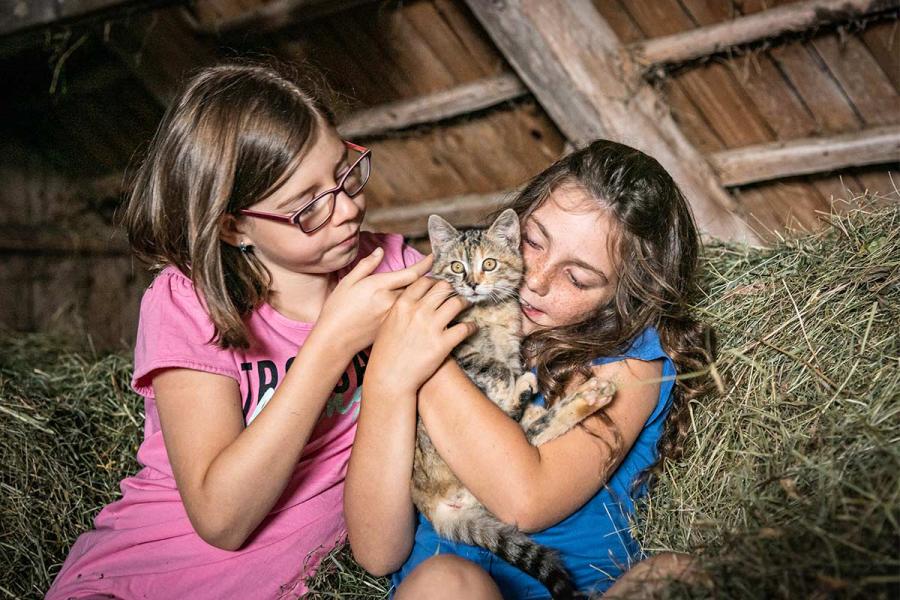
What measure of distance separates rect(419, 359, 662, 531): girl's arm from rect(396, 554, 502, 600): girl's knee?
22cm

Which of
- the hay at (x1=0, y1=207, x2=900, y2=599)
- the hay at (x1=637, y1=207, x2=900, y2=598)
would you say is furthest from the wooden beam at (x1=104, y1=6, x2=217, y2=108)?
Result: the hay at (x1=637, y1=207, x2=900, y2=598)

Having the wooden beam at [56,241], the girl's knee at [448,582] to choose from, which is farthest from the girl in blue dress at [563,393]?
the wooden beam at [56,241]

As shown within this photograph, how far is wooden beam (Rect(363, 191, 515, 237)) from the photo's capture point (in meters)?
4.49

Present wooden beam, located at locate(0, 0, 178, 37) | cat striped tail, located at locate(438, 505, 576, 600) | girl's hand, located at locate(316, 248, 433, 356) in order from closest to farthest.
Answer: cat striped tail, located at locate(438, 505, 576, 600) < girl's hand, located at locate(316, 248, 433, 356) < wooden beam, located at locate(0, 0, 178, 37)

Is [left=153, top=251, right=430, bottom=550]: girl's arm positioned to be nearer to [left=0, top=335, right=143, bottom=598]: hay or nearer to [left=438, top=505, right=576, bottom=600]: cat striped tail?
[left=438, top=505, right=576, bottom=600]: cat striped tail

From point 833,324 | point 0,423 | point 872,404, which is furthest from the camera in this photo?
point 0,423

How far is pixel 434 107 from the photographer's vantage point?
4.02m

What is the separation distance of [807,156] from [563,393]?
2.22 metres

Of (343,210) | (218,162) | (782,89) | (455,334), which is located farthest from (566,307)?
(782,89)

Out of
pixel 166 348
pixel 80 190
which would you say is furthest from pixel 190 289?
pixel 80 190

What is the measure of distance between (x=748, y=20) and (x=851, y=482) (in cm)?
236

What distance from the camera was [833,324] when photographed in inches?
83.3

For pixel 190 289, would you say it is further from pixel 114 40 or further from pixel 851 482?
pixel 114 40

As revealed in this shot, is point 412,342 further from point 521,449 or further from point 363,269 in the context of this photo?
point 521,449
